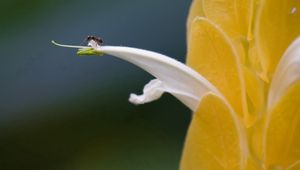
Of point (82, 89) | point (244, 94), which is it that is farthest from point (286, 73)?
point (82, 89)

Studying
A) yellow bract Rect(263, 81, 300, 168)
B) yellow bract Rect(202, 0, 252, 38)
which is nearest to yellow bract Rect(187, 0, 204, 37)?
yellow bract Rect(202, 0, 252, 38)

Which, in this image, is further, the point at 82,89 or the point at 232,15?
the point at 82,89

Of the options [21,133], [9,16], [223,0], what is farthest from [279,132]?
[9,16]

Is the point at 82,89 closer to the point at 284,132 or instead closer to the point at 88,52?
the point at 88,52

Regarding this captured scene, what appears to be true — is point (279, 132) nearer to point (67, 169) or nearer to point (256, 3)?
point (256, 3)

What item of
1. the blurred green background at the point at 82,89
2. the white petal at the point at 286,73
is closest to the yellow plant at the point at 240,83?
the white petal at the point at 286,73

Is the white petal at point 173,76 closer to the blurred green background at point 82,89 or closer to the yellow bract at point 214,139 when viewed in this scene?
the yellow bract at point 214,139

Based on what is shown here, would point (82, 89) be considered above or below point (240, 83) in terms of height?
below
